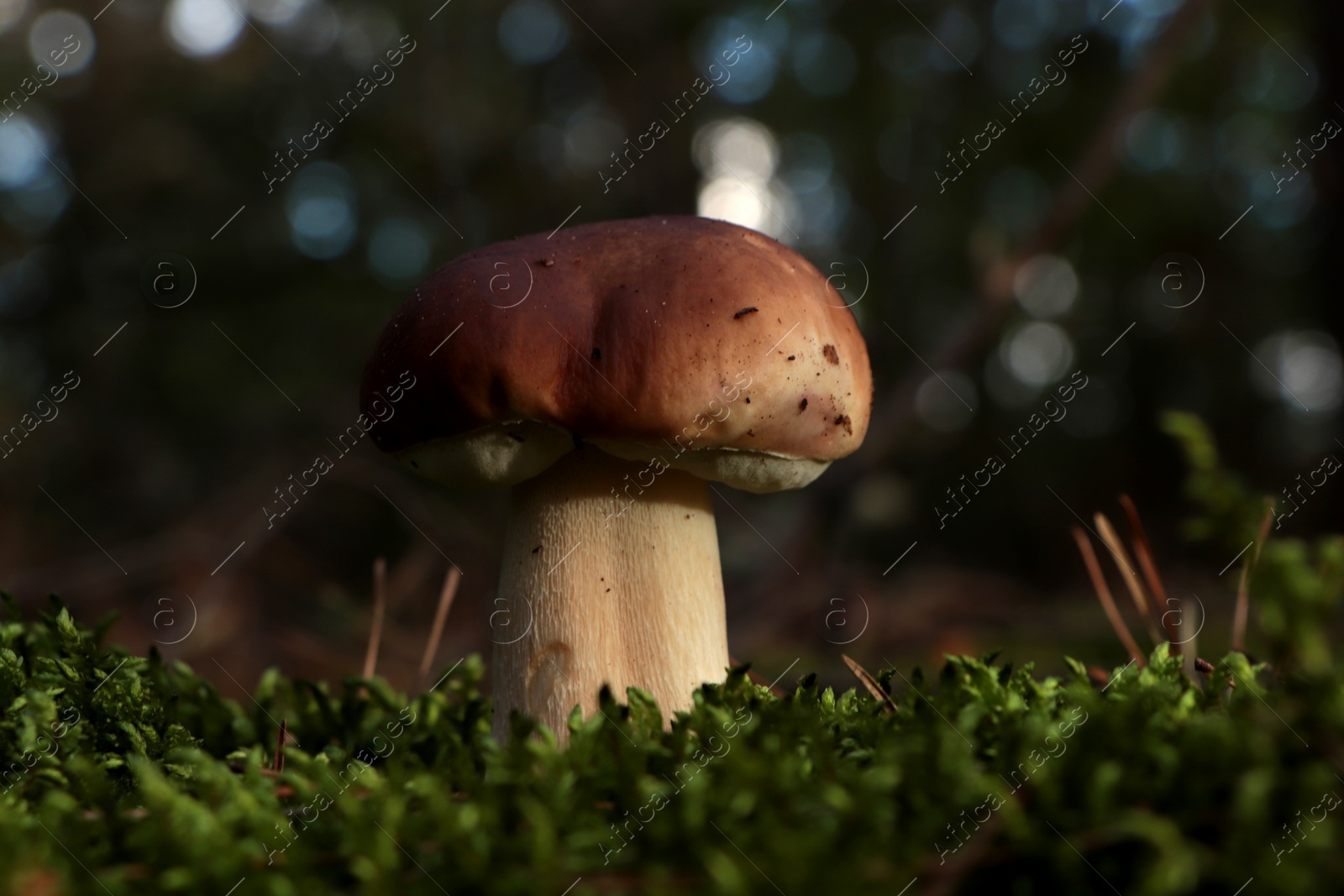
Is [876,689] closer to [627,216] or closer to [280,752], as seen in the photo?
[280,752]

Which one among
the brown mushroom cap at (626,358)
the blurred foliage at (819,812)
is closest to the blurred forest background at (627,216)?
the brown mushroom cap at (626,358)

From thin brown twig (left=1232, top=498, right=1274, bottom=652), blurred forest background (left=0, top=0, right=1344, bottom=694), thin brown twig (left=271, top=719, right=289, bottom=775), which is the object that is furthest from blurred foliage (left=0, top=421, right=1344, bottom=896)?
blurred forest background (left=0, top=0, right=1344, bottom=694)

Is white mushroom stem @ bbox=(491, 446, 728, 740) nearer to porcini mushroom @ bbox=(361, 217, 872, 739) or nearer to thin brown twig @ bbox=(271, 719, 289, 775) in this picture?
porcini mushroom @ bbox=(361, 217, 872, 739)

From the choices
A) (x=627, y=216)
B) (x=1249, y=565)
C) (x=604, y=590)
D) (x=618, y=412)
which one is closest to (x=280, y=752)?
(x=604, y=590)

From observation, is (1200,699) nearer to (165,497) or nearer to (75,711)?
(75,711)

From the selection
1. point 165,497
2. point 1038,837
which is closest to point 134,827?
point 1038,837

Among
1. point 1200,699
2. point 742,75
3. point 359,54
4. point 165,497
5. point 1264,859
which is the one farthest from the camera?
point 742,75

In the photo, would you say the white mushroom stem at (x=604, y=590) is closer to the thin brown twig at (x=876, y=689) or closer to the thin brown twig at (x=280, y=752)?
the thin brown twig at (x=876, y=689)
